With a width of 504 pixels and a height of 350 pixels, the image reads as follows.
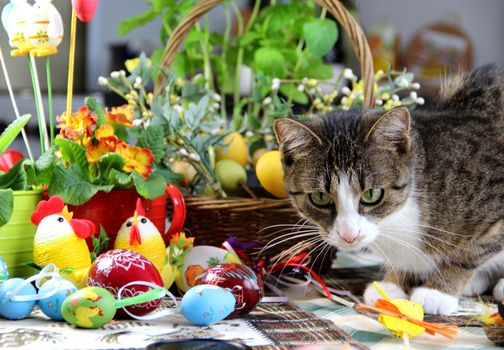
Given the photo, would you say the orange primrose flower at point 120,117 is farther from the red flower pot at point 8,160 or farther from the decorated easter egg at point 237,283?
the decorated easter egg at point 237,283

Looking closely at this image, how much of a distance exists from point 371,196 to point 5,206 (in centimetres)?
56

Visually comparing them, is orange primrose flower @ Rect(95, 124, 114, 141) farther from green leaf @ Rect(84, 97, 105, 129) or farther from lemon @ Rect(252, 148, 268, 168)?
lemon @ Rect(252, 148, 268, 168)

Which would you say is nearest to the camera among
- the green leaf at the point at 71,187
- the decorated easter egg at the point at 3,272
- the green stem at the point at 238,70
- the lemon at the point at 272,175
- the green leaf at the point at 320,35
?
the decorated easter egg at the point at 3,272

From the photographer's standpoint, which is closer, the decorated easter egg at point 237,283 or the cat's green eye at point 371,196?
the decorated easter egg at point 237,283

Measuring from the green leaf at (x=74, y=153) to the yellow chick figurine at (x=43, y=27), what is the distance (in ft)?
0.54

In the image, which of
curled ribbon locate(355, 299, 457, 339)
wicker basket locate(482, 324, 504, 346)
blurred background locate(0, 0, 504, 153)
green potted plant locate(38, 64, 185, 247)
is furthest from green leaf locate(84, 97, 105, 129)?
blurred background locate(0, 0, 504, 153)

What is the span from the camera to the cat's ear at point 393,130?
3.57 ft

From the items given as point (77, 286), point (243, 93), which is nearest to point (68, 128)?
point (77, 286)

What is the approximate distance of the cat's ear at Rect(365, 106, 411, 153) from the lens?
109cm

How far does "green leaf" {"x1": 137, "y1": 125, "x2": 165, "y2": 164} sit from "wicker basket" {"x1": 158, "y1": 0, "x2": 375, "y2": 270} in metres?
0.12

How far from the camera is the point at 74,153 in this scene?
1104 mm

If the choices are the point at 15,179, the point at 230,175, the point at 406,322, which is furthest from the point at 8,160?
the point at 406,322

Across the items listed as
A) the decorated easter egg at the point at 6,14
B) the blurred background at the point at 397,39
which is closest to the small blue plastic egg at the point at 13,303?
the decorated easter egg at the point at 6,14

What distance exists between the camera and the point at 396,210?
1161mm
